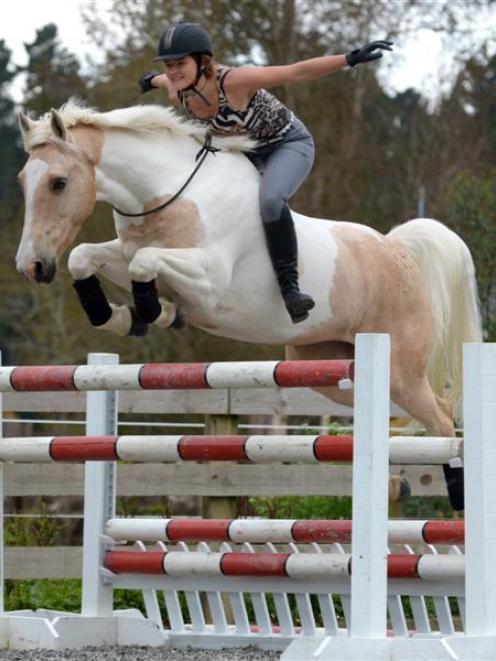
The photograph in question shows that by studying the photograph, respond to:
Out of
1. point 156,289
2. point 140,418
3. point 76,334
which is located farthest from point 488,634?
point 76,334

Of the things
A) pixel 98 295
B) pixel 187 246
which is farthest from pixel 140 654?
pixel 187 246

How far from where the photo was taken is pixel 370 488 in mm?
4059

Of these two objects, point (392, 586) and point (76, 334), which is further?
point (76, 334)

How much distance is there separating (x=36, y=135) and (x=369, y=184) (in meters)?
14.1

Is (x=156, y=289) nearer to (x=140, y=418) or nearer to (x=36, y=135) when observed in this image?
(x=36, y=135)

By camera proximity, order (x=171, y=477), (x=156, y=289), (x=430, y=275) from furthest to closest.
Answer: (x=171, y=477) < (x=430, y=275) < (x=156, y=289)

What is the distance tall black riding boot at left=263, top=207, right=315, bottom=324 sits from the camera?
5.40 metres

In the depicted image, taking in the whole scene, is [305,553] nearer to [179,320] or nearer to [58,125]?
[179,320]

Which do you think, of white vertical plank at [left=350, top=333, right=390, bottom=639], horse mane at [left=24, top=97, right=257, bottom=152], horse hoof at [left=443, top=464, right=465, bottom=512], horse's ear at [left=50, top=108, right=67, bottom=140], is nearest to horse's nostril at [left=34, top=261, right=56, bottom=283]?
horse's ear at [left=50, top=108, right=67, bottom=140]

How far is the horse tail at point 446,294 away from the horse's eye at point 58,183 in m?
1.79

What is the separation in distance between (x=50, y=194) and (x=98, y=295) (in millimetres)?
439

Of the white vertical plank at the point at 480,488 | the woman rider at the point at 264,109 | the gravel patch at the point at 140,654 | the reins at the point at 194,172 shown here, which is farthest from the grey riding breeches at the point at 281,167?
the gravel patch at the point at 140,654

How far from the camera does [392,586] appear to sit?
16.3 feet

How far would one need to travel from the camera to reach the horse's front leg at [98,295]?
17.5 feet
